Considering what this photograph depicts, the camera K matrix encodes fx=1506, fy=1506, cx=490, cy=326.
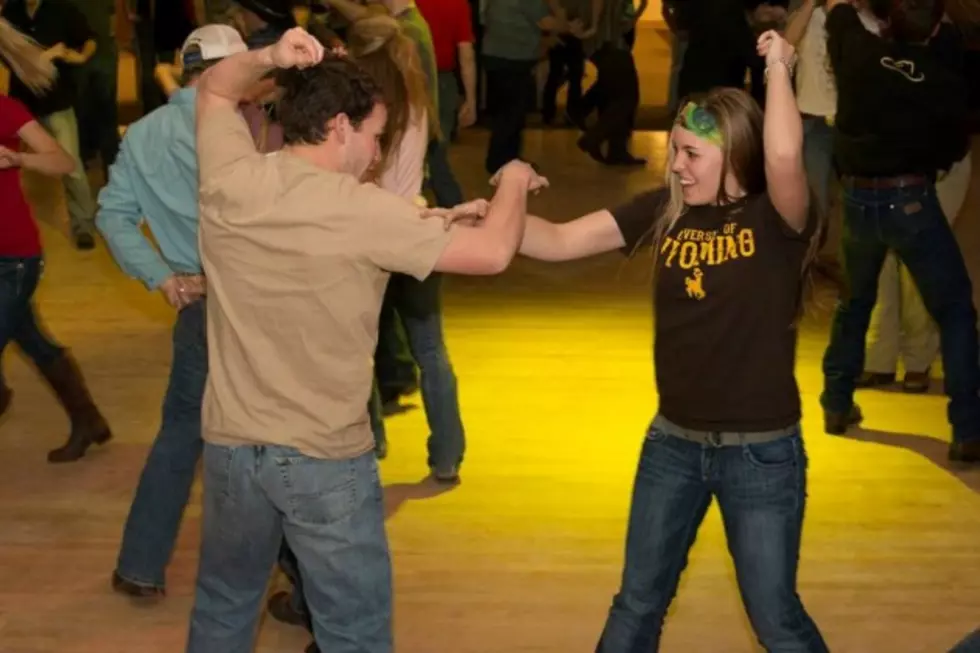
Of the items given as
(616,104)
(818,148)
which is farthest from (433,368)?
(616,104)

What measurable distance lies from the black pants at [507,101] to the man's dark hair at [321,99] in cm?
784

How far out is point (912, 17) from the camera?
5094mm

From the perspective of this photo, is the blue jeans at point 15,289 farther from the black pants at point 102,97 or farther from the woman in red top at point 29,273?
the black pants at point 102,97

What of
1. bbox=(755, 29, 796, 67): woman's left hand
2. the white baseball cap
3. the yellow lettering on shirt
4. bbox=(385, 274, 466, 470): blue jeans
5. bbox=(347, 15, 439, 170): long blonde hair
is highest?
bbox=(755, 29, 796, 67): woman's left hand

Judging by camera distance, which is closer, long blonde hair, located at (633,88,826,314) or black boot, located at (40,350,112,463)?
long blonde hair, located at (633,88,826,314)

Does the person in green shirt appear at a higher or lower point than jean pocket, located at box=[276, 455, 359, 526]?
lower

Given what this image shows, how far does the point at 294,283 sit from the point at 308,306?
5 centimetres

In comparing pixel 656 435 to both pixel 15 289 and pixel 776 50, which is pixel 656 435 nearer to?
pixel 776 50

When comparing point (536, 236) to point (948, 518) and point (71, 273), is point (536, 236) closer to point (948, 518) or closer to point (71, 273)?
point (948, 518)

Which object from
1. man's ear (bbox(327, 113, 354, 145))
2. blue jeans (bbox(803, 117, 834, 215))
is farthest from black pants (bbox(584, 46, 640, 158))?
man's ear (bbox(327, 113, 354, 145))

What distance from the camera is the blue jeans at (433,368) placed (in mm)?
5066

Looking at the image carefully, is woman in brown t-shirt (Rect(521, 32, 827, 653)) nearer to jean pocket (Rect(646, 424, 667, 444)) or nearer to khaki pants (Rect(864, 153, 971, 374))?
jean pocket (Rect(646, 424, 667, 444))

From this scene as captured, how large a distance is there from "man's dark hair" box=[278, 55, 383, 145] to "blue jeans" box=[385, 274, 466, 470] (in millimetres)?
2179

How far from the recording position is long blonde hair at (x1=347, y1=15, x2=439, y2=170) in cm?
441
